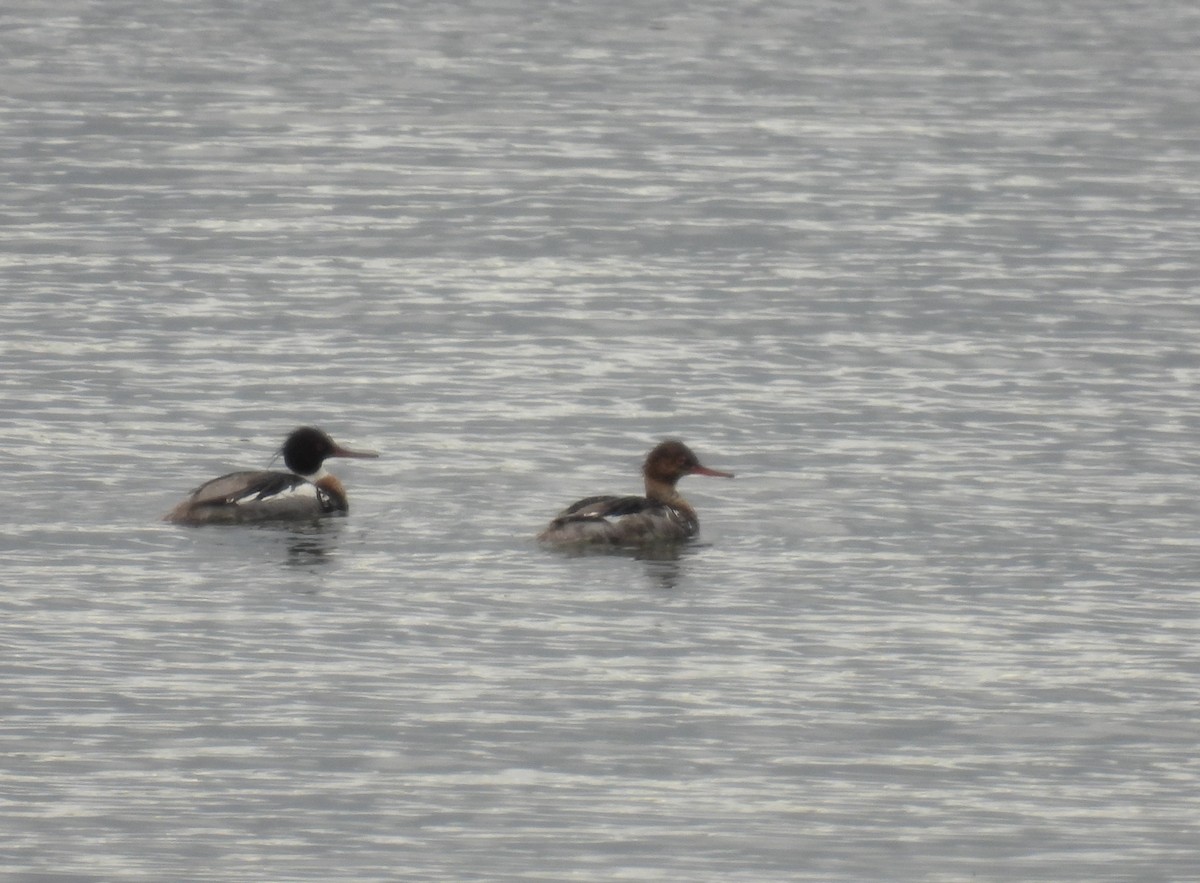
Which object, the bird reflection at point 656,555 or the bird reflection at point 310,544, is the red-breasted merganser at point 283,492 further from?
the bird reflection at point 656,555

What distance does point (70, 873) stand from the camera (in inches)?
447

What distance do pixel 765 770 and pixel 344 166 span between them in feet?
69.9

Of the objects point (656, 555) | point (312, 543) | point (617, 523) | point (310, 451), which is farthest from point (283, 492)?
point (656, 555)

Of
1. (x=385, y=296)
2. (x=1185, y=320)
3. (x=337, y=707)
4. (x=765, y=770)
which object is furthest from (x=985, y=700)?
(x=385, y=296)

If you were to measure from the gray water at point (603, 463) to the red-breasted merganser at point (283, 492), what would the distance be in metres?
0.24

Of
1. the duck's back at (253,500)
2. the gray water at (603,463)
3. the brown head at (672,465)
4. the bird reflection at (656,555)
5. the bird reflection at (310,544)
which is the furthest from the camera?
the brown head at (672,465)

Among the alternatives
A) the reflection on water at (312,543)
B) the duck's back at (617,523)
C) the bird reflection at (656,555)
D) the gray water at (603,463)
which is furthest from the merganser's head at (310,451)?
the bird reflection at (656,555)

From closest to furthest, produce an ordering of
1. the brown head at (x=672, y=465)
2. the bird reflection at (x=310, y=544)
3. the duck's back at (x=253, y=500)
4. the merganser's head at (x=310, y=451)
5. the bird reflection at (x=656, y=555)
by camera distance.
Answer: the bird reflection at (x=656, y=555), the bird reflection at (x=310, y=544), the duck's back at (x=253, y=500), the brown head at (x=672, y=465), the merganser's head at (x=310, y=451)

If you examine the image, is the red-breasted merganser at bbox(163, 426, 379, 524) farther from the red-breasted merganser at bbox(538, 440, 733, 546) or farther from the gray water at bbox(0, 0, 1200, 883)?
the red-breasted merganser at bbox(538, 440, 733, 546)

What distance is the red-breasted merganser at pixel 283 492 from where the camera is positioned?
17719 mm

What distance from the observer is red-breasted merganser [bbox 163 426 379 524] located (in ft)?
58.1

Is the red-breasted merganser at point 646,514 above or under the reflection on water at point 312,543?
above

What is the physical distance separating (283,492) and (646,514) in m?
2.45

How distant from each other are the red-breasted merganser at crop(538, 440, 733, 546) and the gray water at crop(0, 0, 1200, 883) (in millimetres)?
219
